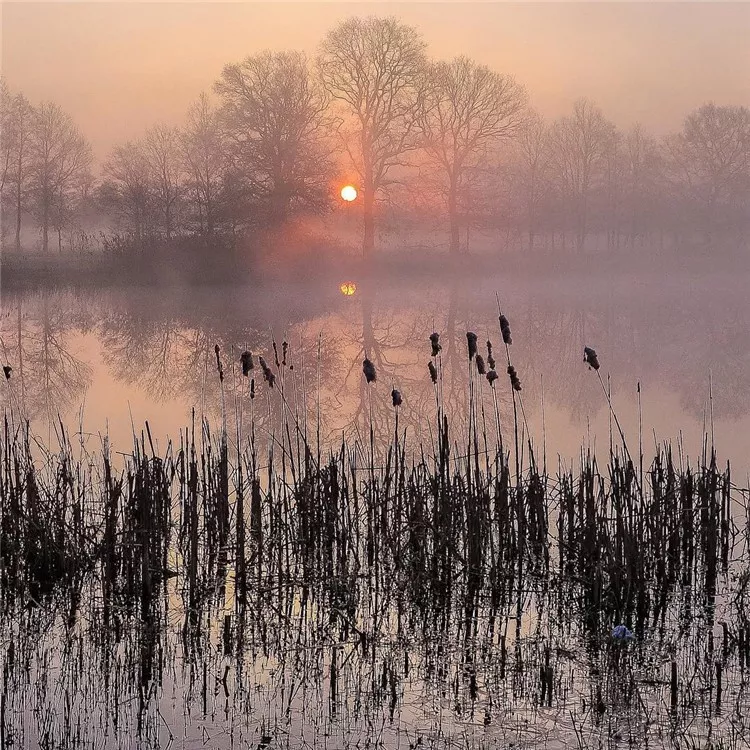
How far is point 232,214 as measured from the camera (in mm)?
30531

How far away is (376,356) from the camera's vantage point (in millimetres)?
15641

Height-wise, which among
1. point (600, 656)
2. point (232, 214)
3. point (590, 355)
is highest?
point (232, 214)

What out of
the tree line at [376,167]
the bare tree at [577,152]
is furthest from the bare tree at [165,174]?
the bare tree at [577,152]

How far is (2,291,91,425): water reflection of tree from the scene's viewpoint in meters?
11.6

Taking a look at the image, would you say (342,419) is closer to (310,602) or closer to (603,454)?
(603,454)

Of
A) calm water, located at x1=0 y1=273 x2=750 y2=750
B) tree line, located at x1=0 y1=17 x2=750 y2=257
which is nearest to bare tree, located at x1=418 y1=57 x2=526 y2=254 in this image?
tree line, located at x1=0 y1=17 x2=750 y2=257

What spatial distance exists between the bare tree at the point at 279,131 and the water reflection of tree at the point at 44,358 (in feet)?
24.4

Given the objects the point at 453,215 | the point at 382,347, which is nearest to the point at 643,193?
the point at 453,215

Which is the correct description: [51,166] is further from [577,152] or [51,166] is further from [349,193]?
[577,152]

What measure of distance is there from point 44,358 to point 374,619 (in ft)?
43.6

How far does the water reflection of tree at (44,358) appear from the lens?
38.1 ft

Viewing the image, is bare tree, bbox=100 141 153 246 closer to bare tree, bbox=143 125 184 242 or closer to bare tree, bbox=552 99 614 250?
bare tree, bbox=143 125 184 242

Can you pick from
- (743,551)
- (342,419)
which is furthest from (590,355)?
(342,419)

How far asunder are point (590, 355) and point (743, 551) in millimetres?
1451
